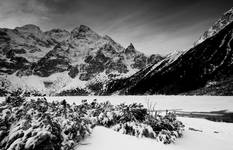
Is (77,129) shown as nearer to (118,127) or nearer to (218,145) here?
(118,127)

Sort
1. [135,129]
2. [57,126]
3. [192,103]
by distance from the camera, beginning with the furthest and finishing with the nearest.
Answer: [192,103], [135,129], [57,126]

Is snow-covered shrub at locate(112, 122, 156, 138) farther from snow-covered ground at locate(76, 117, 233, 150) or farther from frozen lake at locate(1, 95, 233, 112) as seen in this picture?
frozen lake at locate(1, 95, 233, 112)

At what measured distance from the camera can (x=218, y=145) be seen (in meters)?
7.93

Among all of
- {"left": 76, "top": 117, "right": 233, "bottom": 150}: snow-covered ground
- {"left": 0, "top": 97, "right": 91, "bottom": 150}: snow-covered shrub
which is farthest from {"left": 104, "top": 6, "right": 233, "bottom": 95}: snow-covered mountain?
{"left": 0, "top": 97, "right": 91, "bottom": 150}: snow-covered shrub

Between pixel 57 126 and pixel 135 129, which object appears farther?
pixel 135 129

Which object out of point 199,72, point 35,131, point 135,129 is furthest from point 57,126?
point 199,72

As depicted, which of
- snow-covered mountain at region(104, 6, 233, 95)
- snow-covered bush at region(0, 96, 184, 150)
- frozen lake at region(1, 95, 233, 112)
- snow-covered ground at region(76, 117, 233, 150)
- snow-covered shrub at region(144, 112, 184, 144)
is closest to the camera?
snow-covered bush at region(0, 96, 184, 150)

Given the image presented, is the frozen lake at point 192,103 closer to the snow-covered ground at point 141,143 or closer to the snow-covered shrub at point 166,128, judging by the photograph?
the snow-covered ground at point 141,143

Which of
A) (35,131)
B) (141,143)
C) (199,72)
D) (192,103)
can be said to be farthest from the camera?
(199,72)

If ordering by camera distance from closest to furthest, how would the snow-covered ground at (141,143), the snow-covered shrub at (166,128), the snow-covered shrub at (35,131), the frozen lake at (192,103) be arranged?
the snow-covered shrub at (35,131)
the snow-covered ground at (141,143)
the snow-covered shrub at (166,128)
the frozen lake at (192,103)

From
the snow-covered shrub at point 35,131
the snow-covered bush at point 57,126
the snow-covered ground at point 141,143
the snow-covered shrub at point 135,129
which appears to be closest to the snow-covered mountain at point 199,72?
the snow-covered ground at point 141,143

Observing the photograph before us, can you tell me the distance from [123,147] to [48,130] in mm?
2380

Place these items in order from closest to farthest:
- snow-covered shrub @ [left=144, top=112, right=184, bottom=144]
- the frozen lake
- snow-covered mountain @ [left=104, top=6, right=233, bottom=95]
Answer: snow-covered shrub @ [left=144, top=112, right=184, bottom=144] < the frozen lake < snow-covered mountain @ [left=104, top=6, right=233, bottom=95]

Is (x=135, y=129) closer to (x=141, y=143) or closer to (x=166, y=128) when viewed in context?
(x=141, y=143)
